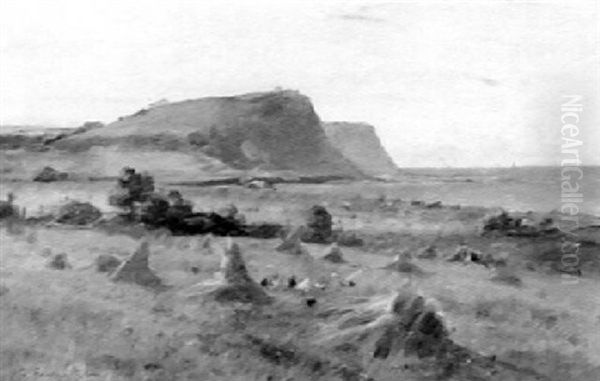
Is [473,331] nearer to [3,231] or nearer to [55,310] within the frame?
[55,310]

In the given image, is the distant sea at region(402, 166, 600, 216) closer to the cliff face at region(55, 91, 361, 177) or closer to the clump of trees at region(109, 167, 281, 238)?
the cliff face at region(55, 91, 361, 177)

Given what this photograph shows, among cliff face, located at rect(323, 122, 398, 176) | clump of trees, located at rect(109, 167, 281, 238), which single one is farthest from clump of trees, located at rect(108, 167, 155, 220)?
cliff face, located at rect(323, 122, 398, 176)

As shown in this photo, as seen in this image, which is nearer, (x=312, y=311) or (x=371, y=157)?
(x=312, y=311)

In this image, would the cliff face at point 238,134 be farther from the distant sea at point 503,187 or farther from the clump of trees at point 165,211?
the distant sea at point 503,187

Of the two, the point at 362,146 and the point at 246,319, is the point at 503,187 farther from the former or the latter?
the point at 246,319

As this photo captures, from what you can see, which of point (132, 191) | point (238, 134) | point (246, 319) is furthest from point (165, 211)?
point (246, 319)

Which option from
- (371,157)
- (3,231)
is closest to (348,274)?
(371,157)
